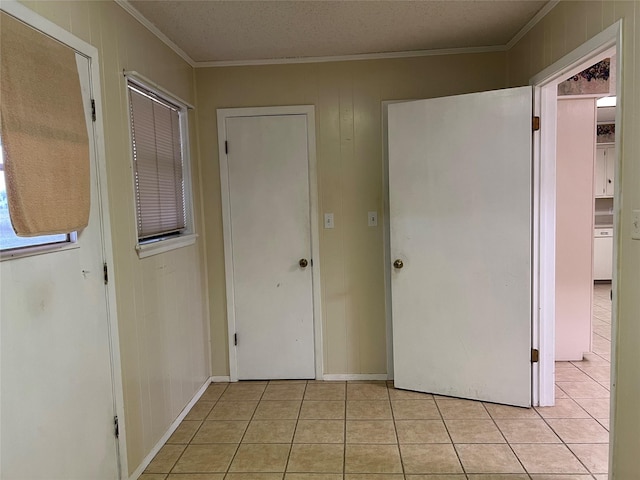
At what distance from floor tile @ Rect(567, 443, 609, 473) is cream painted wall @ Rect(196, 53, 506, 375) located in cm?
131

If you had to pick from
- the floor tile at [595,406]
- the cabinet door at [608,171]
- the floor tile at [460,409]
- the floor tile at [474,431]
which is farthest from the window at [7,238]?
the cabinet door at [608,171]

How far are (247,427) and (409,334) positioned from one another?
123 centimetres

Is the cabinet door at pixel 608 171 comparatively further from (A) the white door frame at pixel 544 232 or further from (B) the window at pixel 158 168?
(B) the window at pixel 158 168

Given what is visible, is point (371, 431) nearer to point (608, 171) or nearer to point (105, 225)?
point (105, 225)

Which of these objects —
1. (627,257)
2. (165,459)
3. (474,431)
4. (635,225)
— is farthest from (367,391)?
(635,225)

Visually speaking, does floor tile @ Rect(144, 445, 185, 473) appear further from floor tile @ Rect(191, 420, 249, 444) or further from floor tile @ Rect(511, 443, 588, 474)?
floor tile @ Rect(511, 443, 588, 474)

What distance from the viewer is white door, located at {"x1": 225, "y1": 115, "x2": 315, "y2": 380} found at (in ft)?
9.94

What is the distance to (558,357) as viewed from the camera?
3340 millimetres

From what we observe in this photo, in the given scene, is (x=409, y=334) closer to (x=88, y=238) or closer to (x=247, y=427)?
(x=247, y=427)

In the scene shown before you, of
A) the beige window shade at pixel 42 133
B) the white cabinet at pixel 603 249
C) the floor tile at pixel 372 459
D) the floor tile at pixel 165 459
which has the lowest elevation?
the floor tile at pixel 165 459

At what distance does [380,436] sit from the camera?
7.69 feet

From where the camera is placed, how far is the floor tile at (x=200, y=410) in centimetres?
264

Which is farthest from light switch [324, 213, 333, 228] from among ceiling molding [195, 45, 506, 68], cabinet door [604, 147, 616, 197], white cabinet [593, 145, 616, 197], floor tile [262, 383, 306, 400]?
cabinet door [604, 147, 616, 197]

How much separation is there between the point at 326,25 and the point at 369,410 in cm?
239
